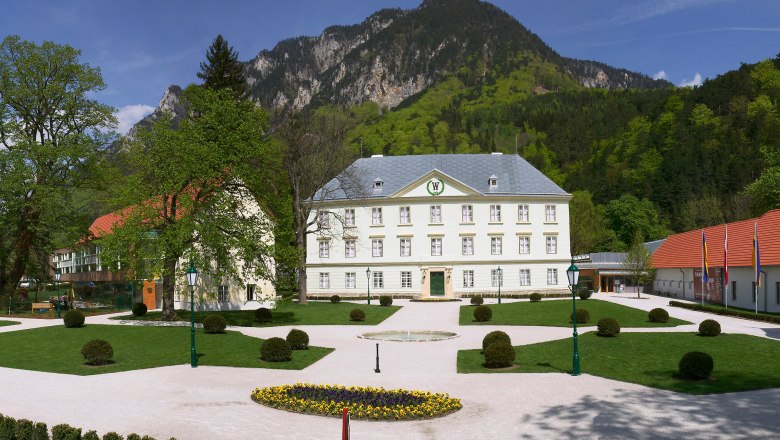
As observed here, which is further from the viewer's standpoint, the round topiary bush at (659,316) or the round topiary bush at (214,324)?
the round topiary bush at (659,316)

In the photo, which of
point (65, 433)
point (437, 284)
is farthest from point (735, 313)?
point (65, 433)

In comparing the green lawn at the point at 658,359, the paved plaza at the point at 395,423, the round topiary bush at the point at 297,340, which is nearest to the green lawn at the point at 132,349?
the round topiary bush at the point at 297,340

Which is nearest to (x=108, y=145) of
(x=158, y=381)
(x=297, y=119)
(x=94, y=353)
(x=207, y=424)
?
(x=297, y=119)

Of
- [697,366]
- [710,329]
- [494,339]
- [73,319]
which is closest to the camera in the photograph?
[697,366]

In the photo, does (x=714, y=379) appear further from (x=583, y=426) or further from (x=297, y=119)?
(x=297, y=119)

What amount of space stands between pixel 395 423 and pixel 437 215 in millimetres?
46685

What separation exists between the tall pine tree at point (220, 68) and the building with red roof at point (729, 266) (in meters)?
47.0

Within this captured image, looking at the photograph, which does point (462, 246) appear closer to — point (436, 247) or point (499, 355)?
point (436, 247)

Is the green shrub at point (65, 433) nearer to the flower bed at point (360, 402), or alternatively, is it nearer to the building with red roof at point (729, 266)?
the flower bed at point (360, 402)

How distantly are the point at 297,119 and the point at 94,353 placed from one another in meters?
35.2

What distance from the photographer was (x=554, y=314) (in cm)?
4141

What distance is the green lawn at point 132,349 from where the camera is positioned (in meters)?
23.1

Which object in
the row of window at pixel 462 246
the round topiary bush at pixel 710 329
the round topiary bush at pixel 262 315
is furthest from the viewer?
the row of window at pixel 462 246

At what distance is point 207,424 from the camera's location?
1441 centimetres
